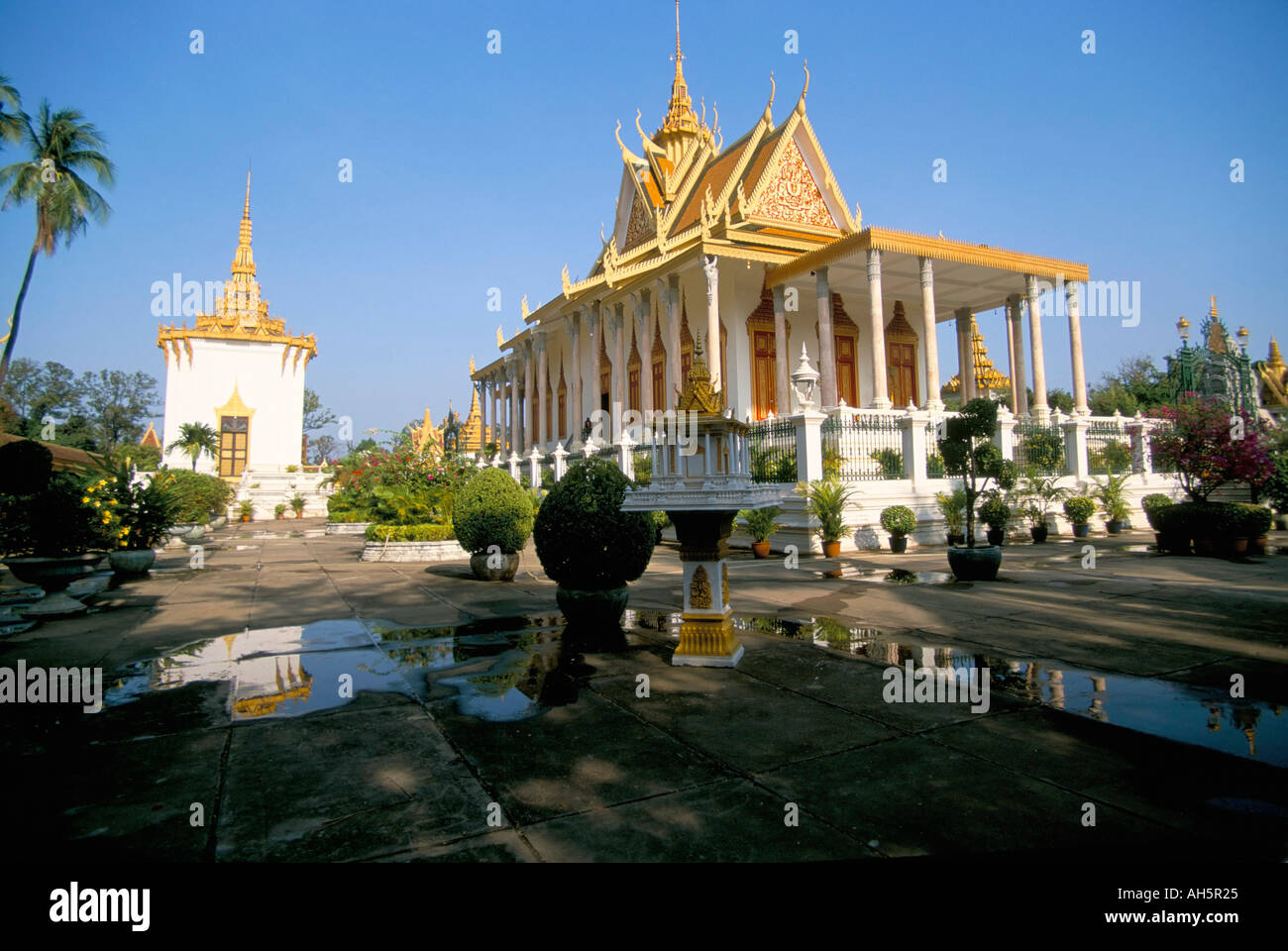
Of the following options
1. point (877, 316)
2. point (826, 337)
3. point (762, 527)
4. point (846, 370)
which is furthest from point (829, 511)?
point (846, 370)

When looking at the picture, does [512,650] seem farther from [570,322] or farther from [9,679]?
[570,322]

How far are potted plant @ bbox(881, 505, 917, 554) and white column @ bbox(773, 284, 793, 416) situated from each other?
24.7ft

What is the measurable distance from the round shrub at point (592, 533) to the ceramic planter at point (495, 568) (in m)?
4.10

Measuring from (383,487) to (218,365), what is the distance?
3377 cm

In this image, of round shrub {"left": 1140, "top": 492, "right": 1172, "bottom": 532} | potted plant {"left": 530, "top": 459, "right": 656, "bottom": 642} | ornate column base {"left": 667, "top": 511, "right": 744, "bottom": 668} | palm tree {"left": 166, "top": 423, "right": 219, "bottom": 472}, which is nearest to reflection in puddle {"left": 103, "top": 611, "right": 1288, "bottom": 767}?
potted plant {"left": 530, "top": 459, "right": 656, "bottom": 642}

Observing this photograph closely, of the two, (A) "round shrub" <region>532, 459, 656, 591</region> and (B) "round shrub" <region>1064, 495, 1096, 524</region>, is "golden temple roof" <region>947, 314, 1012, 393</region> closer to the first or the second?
(B) "round shrub" <region>1064, 495, 1096, 524</region>

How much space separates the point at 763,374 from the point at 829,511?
30.1 ft

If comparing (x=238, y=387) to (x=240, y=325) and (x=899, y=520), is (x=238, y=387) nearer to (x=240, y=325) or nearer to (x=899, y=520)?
(x=240, y=325)

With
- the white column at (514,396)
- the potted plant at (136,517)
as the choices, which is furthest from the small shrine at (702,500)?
the white column at (514,396)

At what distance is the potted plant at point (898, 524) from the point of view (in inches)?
547

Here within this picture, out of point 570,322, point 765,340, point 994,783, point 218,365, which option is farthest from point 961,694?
point 218,365

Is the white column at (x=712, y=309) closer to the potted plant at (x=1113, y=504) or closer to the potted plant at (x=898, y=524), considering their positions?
the potted plant at (x=898, y=524)
